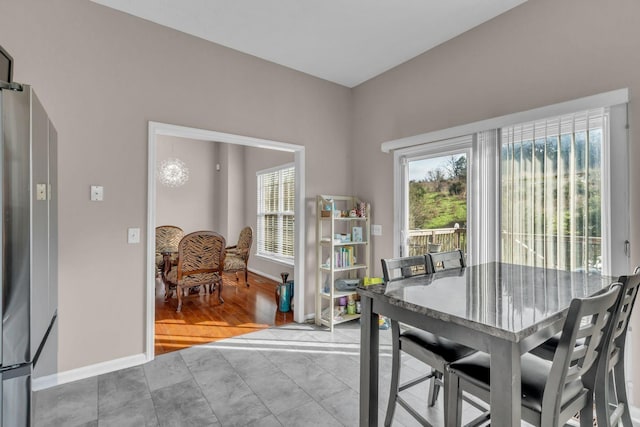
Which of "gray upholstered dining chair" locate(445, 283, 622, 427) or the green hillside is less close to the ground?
the green hillside

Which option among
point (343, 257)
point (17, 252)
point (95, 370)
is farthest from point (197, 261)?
point (17, 252)

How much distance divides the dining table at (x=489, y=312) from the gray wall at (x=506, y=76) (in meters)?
0.94

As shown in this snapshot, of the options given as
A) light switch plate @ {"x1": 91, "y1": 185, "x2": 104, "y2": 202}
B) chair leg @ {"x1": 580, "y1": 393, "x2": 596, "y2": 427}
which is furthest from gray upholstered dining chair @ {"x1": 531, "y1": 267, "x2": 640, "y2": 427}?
light switch plate @ {"x1": 91, "y1": 185, "x2": 104, "y2": 202}

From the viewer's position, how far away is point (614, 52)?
2012mm

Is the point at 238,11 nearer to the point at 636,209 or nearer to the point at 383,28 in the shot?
the point at 383,28

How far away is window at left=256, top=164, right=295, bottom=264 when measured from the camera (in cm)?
552

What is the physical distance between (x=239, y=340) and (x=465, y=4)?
3.54m

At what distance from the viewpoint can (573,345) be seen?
102cm

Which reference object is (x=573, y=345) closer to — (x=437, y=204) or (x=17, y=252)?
(x=17, y=252)

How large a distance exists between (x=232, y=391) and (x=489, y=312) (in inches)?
73.4

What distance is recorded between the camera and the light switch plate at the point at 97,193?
2.42 meters

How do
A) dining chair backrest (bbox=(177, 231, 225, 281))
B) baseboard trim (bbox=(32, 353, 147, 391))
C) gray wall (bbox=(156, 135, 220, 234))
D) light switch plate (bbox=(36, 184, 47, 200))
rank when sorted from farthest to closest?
gray wall (bbox=(156, 135, 220, 234)) < dining chair backrest (bbox=(177, 231, 225, 281)) < baseboard trim (bbox=(32, 353, 147, 391)) < light switch plate (bbox=(36, 184, 47, 200))

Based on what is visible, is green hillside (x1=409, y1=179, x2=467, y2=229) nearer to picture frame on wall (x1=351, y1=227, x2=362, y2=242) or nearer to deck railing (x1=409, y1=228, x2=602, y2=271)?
deck railing (x1=409, y1=228, x2=602, y2=271)

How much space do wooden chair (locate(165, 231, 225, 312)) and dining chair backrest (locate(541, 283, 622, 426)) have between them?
12.3 ft
